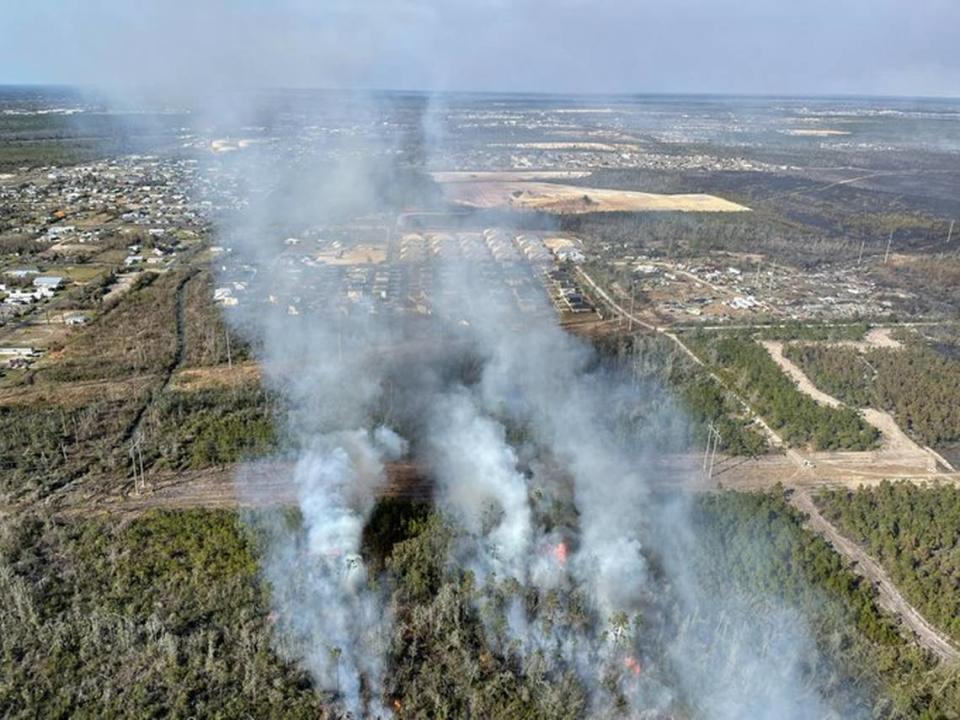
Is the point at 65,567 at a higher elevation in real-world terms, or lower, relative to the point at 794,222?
lower

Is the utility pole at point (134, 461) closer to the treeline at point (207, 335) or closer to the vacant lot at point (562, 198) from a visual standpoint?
the treeline at point (207, 335)

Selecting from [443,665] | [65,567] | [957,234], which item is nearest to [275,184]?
[65,567]

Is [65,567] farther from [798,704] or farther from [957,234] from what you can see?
[957,234]

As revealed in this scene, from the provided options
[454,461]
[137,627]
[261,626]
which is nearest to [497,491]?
[454,461]

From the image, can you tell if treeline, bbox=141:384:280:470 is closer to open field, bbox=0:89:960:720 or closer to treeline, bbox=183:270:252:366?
open field, bbox=0:89:960:720

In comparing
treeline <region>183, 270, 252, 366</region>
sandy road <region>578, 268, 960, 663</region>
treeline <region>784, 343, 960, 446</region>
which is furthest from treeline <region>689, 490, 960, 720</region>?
treeline <region>183, 270, 252, 366</region>

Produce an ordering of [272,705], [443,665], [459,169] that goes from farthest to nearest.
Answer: [459,169]
[443,665]
[272,705]

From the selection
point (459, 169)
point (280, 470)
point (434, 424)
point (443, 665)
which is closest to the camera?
point (443, 665)
